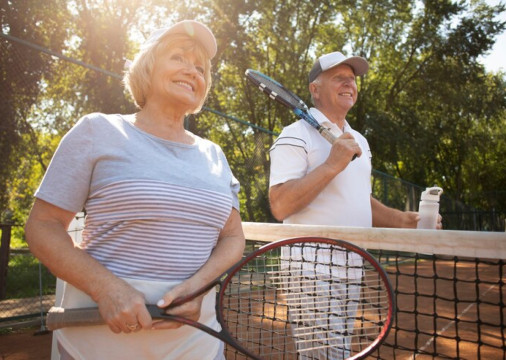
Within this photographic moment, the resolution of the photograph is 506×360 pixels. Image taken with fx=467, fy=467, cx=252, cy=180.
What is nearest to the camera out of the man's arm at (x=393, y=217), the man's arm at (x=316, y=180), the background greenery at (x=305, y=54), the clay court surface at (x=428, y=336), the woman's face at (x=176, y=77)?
the woman's face at (x=176, y=77)

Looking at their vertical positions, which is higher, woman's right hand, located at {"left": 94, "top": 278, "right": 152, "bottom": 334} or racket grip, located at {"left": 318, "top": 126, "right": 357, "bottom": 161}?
racket grip, located at {"left": 318, "top": 126, "right": 357, "bottom": 161}

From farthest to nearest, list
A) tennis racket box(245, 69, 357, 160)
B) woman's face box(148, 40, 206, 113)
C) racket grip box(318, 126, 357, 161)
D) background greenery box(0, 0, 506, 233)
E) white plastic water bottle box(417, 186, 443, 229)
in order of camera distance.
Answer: background greenery box(0, 0, 506, 233), tennis racket box(245, 69, 357, 160), racket grip box(318, 126, 357, 161), white plastic water bottle box(417, 186, 443, 229), woman's face box(148, 40, 206, 113)

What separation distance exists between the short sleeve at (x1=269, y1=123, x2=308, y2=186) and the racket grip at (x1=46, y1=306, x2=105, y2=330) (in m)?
1.10

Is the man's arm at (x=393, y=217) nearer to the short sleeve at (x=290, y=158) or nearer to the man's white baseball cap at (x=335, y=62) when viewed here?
the short sleeve at (x=290, y=158)

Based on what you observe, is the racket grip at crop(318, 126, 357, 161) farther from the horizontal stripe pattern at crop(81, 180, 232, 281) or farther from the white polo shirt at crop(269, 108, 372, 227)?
the horizontal stripe pattern at crop(81, 180, 232, 281)

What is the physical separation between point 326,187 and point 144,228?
1.10 meters

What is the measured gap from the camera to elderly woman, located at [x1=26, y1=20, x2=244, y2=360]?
1.21m

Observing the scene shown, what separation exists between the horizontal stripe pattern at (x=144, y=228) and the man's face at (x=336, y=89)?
1263 millimetres

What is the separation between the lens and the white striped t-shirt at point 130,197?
125cm

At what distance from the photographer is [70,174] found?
4.04ft

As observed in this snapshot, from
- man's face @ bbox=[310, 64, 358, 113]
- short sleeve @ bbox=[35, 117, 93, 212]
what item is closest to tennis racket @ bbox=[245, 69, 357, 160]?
man's face @ bbox=[310, 64, 358, 113]

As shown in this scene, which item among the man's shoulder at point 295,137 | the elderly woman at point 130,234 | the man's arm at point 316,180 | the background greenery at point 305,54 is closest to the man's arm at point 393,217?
the man's arm at point 316,180

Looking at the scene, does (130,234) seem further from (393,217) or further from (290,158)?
(393,217)

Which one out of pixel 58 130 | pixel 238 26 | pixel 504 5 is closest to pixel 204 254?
pixel 58 130
